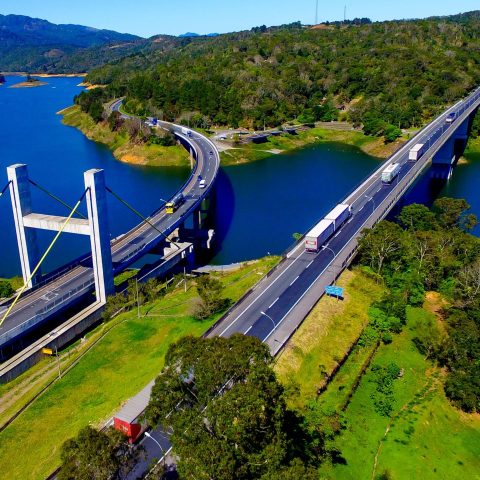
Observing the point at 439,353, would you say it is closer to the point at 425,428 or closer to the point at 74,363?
the point at 425,428

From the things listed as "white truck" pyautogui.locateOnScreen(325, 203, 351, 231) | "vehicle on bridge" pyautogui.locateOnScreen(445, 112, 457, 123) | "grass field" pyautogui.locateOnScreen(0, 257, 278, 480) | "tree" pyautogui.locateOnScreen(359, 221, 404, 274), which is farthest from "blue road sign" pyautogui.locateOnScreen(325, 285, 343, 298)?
"vehicle on bridge" pyautogui.locateOnScreen(445, 112, 457, 123)

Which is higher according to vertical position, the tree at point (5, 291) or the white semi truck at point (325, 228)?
the white semi truck at point (325, 228)

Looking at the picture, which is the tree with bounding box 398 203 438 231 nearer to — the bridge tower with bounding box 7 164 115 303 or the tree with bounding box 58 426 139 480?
the bridge tower with bounding box 7 164 115 303

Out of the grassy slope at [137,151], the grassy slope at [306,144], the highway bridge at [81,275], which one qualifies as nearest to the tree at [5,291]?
the highway bridge at [81,275]

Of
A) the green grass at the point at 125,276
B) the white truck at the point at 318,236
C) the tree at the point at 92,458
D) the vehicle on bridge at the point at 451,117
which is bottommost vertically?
the green grass at the point at 125,276

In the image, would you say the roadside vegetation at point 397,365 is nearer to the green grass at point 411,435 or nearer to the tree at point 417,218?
the green grass at point 411,435

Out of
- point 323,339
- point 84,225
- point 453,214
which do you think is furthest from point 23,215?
point 453,214
